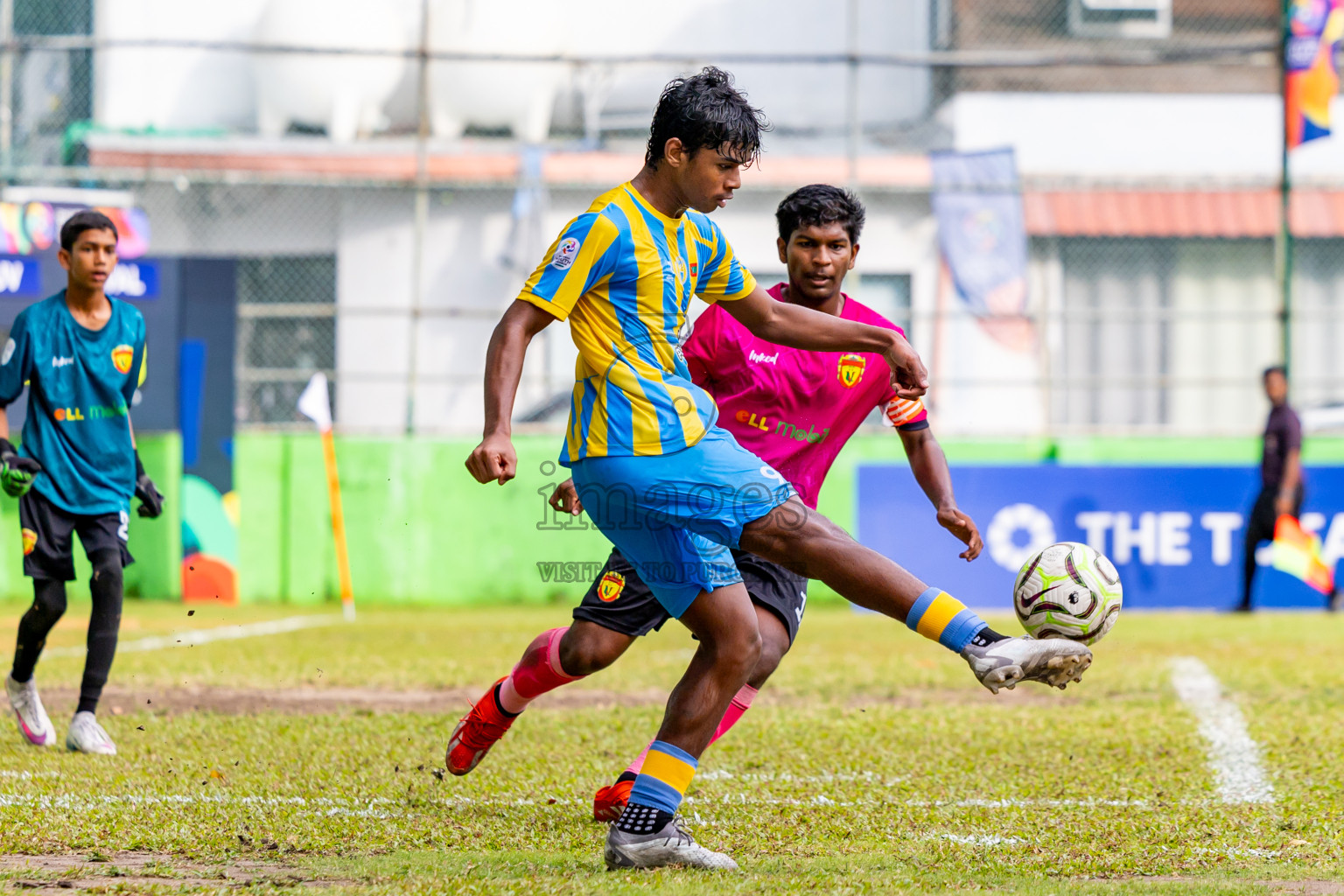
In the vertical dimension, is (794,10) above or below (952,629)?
above

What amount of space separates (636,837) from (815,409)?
1.60 meters

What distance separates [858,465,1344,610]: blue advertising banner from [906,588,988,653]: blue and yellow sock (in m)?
10.3

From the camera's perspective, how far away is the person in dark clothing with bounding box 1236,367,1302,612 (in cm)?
1345

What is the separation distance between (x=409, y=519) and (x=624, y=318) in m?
10.7

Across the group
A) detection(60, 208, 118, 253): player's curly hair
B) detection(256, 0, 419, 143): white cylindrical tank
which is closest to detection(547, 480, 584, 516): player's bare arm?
detection(60, 208, 118, 253): player's curly hair

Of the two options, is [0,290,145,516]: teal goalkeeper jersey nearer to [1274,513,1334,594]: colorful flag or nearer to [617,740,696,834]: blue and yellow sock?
[617,740,696,834]: blue and yellow sock

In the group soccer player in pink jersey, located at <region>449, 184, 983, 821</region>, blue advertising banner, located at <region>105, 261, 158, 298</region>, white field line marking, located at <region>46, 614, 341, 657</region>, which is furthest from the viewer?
blue advertising banner, located at <region>105, 261, 158, 298</region>

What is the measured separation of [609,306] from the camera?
393 cm

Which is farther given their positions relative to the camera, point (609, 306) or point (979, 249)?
point (979, 249)

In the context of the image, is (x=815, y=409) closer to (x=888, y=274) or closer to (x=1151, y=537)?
(x=1151, y=537)

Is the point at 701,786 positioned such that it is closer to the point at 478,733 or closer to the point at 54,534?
the point at 478,733

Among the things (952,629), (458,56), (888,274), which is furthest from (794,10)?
(952,629)

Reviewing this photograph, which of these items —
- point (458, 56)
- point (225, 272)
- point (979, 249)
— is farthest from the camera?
point (979, 249)

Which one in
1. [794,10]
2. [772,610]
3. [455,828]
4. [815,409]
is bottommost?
[455,828]
